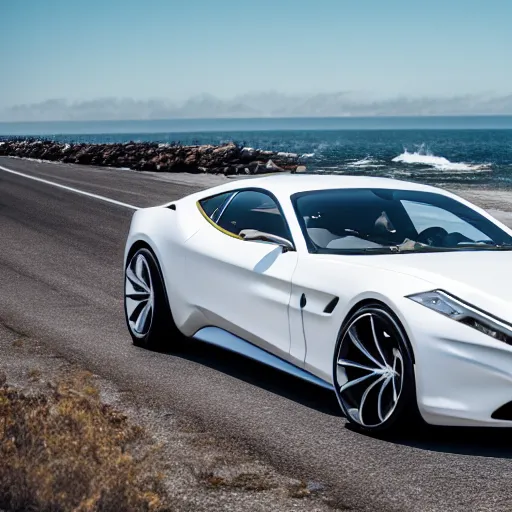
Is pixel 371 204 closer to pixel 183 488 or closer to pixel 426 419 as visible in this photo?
pixel 426 419

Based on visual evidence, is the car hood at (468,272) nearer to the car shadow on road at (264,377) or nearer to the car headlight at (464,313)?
the car headlight at (464,313)

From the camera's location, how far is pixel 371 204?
6.58 m

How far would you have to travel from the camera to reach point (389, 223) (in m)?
6.47

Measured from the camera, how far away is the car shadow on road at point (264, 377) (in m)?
6.21

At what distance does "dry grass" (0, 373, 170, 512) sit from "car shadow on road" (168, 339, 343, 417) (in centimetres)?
134

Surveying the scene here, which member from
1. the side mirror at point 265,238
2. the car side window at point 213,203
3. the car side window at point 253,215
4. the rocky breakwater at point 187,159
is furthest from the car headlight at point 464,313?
the rocky breakwater at point 187,159

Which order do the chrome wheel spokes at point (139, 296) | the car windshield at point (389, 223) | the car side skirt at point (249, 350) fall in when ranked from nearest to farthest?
the car side skirt at point (249, 350) < the car windshield at point (389, 223) < the chrome wheel spokes at point (139, 296)

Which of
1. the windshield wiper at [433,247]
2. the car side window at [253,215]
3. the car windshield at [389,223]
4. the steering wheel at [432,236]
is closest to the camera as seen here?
the windshield wiper at [433,247]

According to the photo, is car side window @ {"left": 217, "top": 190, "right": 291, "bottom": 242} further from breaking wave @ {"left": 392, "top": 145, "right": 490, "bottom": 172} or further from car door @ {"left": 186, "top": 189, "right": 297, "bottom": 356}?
breaking wave @ {"left": 392, "top": 145, "right": 490, "bottom": 172}

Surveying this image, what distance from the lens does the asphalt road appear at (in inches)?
183

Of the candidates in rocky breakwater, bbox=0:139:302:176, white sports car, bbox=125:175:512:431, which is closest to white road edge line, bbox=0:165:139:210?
rocky breakwater, bbox=0:139:302:176

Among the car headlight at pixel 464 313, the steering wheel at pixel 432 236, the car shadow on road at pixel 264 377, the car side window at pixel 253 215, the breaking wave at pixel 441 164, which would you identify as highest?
the car side window at pixel 253 215

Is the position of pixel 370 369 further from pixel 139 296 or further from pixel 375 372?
pixel 139 296

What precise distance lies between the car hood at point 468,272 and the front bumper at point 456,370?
0.18 m
